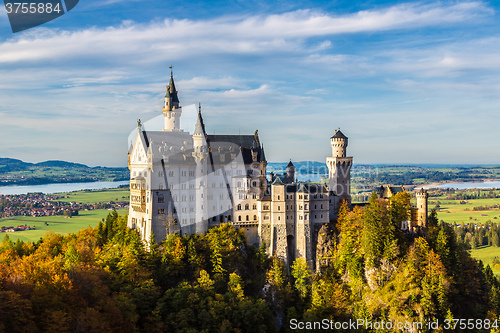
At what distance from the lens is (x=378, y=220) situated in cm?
7762

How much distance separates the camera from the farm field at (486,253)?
148 meters

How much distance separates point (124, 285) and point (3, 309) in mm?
18088

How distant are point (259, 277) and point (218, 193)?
53.9ft

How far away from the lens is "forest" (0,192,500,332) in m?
65.2

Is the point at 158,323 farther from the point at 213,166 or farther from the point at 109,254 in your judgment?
the point at 213,166

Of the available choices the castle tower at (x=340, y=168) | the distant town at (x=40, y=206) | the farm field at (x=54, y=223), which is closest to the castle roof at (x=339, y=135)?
the castle tower at (x=340, y=168)

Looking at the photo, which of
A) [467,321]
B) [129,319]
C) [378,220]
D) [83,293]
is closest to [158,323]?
[129,319]

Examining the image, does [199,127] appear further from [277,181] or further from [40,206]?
[40,206]

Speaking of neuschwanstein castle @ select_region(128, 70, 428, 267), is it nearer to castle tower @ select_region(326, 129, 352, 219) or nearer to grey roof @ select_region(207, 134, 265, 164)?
grey roof @ select_region(207, 134, 265, 164)

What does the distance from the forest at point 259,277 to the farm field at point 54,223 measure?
44030 millimetres

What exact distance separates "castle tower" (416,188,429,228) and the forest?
53.1 inches

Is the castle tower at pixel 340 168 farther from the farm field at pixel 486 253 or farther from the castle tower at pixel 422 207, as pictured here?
the farm field at pixel 486 253

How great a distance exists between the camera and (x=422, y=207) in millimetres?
81562

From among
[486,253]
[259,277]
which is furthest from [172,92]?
[486,253]
